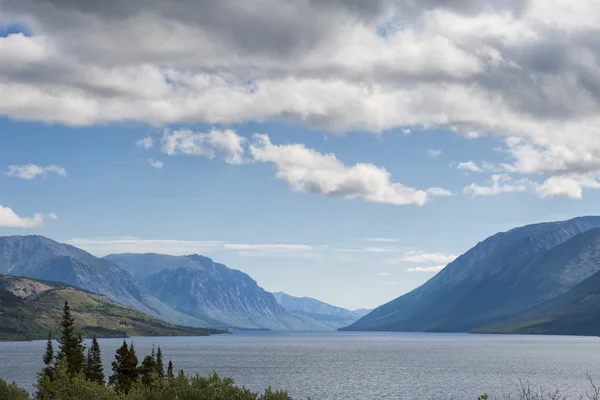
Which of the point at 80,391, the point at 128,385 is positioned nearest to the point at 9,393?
the point at 80,391

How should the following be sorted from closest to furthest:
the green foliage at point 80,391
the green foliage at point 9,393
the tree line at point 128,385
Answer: the tree line at point 128,385 < the green foliage at point 80,391 < the green foliage at point 9,393

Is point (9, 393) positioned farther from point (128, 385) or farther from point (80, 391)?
point (128, 385)

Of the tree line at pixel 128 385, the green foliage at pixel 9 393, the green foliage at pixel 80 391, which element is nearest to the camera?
the tree line at pixel 128 385

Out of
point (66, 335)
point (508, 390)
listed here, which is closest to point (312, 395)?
point (508, 390)

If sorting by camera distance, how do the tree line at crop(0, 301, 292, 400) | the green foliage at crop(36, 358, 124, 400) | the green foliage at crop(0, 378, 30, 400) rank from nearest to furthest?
the tree line at crop(0, 301, 292, 400) → the green foliage at crop(36, 358, 124, 400) → the green foliage at crop(0, 378, 30, 400)

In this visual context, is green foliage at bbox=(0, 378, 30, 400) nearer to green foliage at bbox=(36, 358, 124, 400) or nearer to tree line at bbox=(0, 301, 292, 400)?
tree line at bbox=(0, 301, 292, 400)

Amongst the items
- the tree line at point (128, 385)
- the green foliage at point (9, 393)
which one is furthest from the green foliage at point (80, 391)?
the green foliage at point (9, 393)

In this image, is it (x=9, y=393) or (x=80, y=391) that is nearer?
(x=80, y=391)

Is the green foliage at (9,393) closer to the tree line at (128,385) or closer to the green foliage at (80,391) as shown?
the tree line at (128,385)

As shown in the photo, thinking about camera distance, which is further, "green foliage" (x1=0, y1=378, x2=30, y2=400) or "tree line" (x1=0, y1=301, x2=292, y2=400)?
"green foliage" (x1=0, y1=378, x2=30, y2=400)

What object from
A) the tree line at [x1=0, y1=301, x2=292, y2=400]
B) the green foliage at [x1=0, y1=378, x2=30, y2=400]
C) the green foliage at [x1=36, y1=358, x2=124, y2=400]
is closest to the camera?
the tree line at [x1=0, y1=301, x2=292, y2=400]

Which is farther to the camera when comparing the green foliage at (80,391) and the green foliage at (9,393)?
the green foliage at (9,393)

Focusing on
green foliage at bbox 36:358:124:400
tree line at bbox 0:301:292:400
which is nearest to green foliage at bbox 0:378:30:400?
tree line at bbox 0:301:292:400

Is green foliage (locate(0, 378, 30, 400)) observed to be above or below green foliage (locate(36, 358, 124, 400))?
below
